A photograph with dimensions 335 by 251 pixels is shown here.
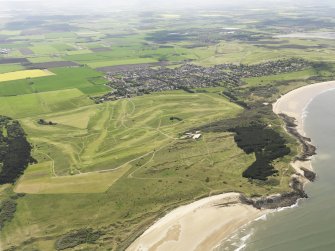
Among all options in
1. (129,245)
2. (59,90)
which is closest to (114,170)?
(129,245)

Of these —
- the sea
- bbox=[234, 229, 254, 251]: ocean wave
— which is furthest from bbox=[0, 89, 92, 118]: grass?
bbox=[234, 229, 254, 251]: ocean wave

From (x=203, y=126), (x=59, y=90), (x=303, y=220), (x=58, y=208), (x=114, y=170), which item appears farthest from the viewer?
(x=59, y=90)

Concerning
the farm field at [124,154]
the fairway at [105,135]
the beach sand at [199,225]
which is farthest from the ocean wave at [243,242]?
the fairway at [105,135]

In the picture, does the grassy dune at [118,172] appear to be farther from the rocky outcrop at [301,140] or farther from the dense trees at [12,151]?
the rocky outcrop at [301,140]

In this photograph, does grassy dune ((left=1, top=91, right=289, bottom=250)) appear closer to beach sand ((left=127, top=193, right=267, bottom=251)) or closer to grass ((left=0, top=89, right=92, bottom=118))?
beach sand ((left=127, top=193, right=267, bottom=251))

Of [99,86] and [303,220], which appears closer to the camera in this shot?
[303,220]

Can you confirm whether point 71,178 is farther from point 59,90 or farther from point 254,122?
point 59,90

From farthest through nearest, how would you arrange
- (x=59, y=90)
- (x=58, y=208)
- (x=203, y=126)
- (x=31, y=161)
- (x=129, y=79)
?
(x=129, y=79) → (x=59, y=90) → (x=203, y=126) → (x=31, y=161) → (x=58, y=208)
